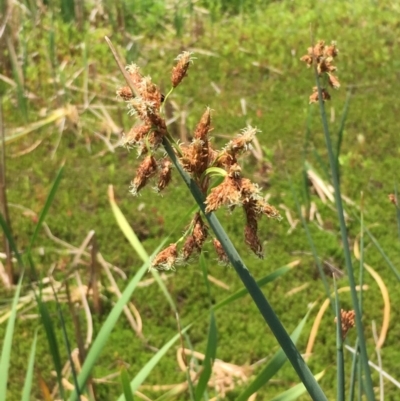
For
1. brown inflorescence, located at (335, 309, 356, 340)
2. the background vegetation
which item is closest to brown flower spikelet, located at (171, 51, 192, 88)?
brown inflorescence, located at (335, 309, 356, 340)

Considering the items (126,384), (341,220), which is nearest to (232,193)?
(341,220)

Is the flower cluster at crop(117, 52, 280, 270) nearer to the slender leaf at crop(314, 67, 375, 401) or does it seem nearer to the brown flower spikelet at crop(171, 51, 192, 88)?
the brown flower spikelet at crop(171, 51, 192, 88)

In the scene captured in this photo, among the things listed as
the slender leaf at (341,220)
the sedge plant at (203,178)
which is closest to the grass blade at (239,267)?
the sedge plant at (203,178)

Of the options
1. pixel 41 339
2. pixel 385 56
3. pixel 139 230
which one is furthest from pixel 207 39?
pixel 41 339

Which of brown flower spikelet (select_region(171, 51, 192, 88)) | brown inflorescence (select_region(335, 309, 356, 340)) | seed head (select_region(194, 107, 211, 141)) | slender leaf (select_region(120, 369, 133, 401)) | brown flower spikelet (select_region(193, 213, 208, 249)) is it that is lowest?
slender leaf (select_region(120, 369, 133, 401))

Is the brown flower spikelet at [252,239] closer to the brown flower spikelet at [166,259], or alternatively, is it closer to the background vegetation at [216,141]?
the brown flower spikelet at [166,259]

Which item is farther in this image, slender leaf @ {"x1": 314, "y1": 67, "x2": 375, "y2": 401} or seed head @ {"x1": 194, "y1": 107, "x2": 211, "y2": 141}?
slender leaf @ {"x1": 314, "y1": 67, "x2": 375, "y2": 401}
